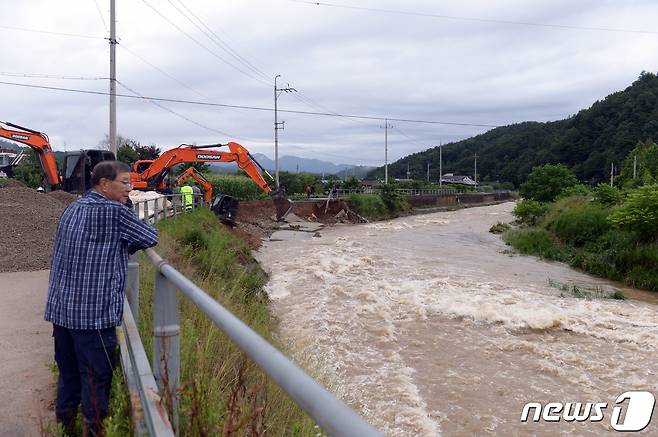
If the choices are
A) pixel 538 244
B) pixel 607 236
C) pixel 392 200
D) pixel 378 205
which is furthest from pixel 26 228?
pixel 392 200

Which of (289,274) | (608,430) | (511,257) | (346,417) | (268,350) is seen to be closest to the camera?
(346,417)

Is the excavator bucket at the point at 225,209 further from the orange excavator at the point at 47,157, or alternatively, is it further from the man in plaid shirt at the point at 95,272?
the man in plaid shirt at the point at 95,272

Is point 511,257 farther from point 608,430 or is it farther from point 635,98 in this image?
point 635,98

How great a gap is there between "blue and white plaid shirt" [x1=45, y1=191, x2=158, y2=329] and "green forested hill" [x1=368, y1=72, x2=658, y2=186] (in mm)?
98815

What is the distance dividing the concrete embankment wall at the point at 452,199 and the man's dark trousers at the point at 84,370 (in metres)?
55.8

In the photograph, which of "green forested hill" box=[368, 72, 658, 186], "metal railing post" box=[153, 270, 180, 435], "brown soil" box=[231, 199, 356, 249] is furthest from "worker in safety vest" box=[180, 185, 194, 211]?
"green forested hill" box=[368, 72, 658, 186]

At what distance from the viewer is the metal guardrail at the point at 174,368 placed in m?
1.20

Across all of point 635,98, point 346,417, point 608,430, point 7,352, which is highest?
point 635,98

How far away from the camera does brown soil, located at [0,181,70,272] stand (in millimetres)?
10727

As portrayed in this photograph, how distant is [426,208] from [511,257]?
36590 millimetres

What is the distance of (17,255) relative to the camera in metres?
10.9

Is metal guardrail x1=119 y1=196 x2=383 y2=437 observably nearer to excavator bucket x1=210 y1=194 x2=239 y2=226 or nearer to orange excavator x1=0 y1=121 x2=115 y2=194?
orange excavator x1=0 y1=121 x2=115 y2=194

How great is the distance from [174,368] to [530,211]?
3988 cm

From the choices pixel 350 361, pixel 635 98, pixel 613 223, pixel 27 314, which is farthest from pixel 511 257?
pixel 635 98
